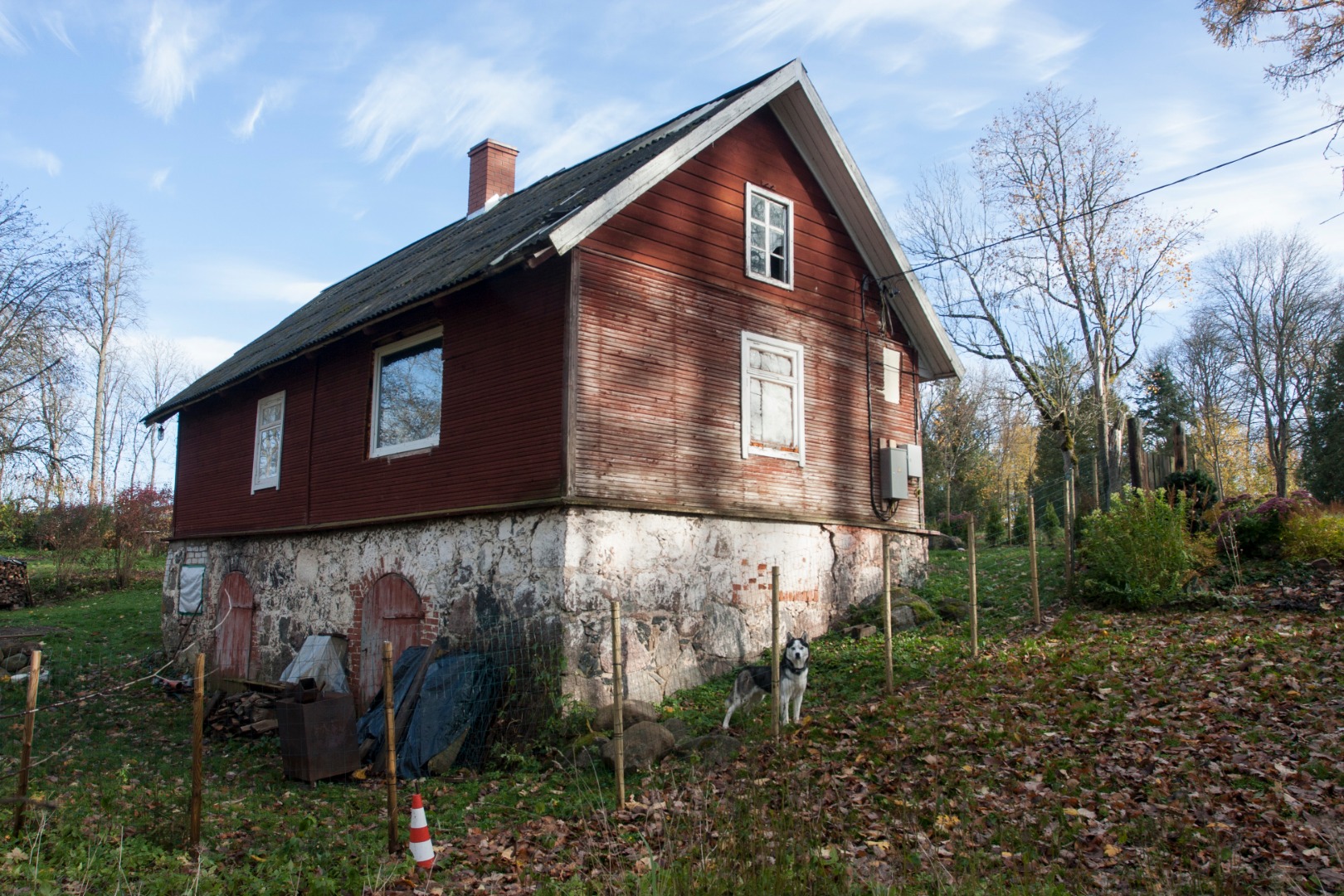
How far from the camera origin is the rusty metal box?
30.3 feet

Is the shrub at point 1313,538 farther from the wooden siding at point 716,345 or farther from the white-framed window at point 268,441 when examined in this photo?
the white-framed window at point 268,441

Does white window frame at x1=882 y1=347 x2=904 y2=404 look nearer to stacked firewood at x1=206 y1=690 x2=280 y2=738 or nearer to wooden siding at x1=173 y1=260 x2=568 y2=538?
wooden siding at x1=173 y1=260 x2=568 y2=538

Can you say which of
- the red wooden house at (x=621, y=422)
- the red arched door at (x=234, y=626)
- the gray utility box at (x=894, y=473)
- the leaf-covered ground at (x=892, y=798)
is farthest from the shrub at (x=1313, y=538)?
the red arched door at (x=234, y=626)

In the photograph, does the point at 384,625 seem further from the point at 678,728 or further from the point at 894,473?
the point at 894,473

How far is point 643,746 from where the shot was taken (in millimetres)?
8430

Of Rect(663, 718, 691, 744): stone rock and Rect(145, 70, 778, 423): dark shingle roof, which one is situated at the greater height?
Rect(145, 70, 778, 423): dark shingle roof

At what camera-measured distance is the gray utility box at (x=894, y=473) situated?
553 inches

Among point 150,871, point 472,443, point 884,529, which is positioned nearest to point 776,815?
point 150,871

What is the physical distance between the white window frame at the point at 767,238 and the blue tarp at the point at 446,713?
645 cm

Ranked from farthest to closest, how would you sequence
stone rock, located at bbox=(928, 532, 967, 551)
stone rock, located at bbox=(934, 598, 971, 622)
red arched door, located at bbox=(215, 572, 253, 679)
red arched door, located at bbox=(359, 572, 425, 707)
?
1. stone rock, located at bbox=(928, 532, 967, 551)
2. red arched door, located at bbox=(215, 572, 253, 679)
3. stone rock, located at bbox=(934, 598, 971, 622)
4. red arched door, located at bbox=(359, 572, 425, 707)

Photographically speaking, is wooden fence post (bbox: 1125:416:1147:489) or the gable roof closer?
the gable roof

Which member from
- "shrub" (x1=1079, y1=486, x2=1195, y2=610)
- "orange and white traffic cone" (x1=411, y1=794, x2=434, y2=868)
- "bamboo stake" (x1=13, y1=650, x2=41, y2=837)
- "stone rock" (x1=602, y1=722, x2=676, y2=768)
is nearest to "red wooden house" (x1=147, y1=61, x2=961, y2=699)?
"stone rock" (x1=602, y1=722, x2=676, y2=768)

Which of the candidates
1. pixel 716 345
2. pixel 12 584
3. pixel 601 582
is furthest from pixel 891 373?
pixel 12 584

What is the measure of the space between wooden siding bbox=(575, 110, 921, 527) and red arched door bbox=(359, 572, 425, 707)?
326 centimetres
